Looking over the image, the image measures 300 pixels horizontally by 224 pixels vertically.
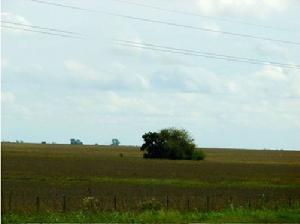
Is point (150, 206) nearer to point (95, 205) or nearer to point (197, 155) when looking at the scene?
point (95, 205)

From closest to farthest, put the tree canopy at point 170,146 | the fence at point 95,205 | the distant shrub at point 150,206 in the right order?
the distant shrub at point 150,206, the fence at point 95,205, the tree canopy at point 170,146

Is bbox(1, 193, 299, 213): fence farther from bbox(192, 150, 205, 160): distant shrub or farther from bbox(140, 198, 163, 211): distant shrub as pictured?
bbox(192, 150, 205, 160): distant shrub

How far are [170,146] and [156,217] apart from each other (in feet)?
363

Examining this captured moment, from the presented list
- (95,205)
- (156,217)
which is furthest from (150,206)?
(156,217)

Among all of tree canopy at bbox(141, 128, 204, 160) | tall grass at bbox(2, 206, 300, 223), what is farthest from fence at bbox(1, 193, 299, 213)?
tree canopy at bbox(141, 128, 204, 160)

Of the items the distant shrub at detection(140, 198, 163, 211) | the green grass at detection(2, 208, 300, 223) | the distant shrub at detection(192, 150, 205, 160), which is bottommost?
the green grass at detection(2, 208, 300, 223)

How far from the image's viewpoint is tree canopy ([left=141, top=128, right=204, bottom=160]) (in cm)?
13800

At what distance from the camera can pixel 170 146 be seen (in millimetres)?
137875

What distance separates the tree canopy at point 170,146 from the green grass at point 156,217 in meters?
108

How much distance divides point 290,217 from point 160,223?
651 centimetres

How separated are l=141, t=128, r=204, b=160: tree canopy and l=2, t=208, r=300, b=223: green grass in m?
108

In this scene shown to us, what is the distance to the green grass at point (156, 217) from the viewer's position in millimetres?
25906

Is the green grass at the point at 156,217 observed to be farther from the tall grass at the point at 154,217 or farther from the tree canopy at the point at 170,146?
the tree canopy at the point at 170,146

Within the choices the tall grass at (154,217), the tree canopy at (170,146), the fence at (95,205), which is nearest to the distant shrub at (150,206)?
the fence at (95,205)
